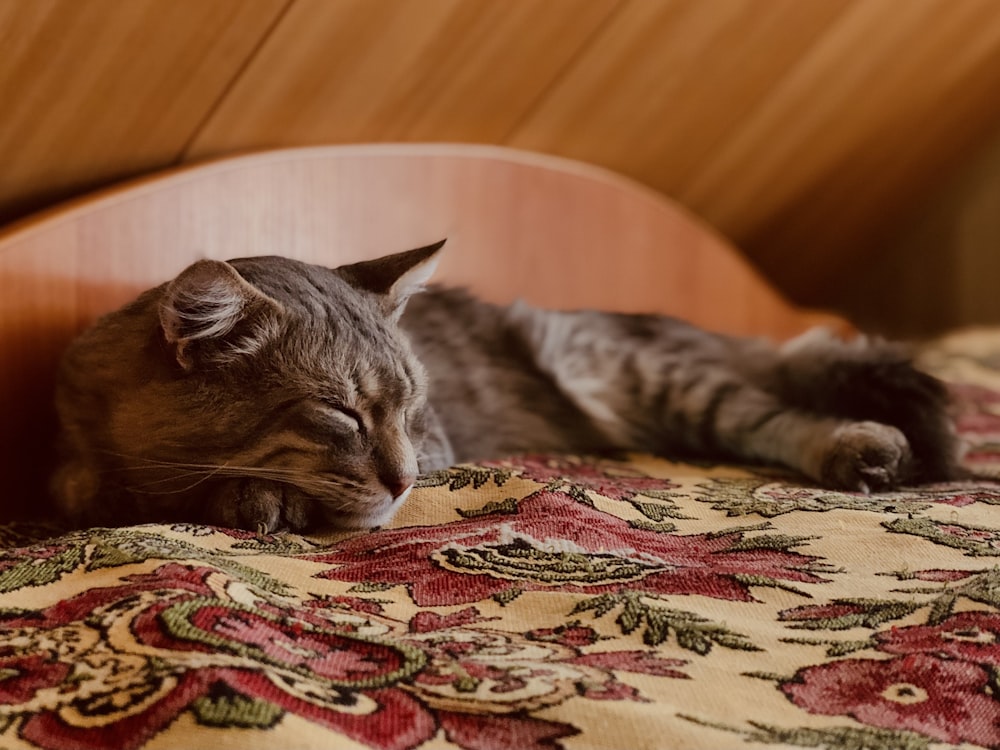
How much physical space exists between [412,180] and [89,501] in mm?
1047

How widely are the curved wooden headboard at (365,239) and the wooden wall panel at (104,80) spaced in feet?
0.27

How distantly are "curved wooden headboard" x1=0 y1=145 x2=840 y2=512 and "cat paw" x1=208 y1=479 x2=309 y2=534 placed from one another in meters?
0.46

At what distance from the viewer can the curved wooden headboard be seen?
1574 mm

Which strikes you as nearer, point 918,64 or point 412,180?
point 412,180

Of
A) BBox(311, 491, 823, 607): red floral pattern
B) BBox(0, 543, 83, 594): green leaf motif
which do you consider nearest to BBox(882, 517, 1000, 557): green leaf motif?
BBox(311, 491, 823, 607): red floral pattern

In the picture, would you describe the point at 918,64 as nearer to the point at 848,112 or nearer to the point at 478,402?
the point at 848,112

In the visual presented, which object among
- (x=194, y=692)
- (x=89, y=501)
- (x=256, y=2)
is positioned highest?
(x=256, y=2)

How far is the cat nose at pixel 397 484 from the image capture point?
1.26m

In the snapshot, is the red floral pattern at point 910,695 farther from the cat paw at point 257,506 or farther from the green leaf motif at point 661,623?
the cat paw at point 257,506

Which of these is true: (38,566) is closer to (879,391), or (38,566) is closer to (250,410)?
(250,410)

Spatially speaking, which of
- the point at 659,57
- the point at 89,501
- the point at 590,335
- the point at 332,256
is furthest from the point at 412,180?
the point at 89,501

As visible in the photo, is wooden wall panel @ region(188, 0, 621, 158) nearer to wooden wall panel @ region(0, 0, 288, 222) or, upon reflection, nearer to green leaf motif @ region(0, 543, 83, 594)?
wooden wall panel @ region(0, 0, 288, 222)

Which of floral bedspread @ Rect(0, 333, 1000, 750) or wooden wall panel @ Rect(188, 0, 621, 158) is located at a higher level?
wooden wall panel @ Rect(188, 0, 621, 158)

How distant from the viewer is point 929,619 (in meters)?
0.98
